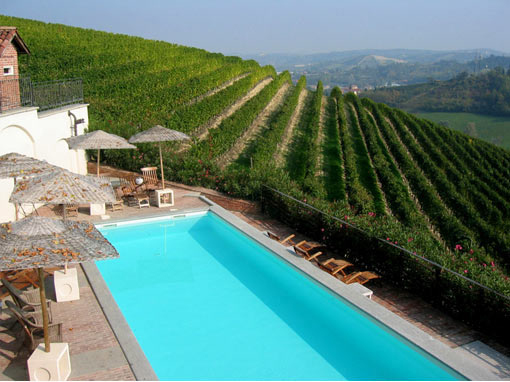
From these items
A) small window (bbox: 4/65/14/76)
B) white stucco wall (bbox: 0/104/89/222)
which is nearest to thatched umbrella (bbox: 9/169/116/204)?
white stucco wall (bbox: 0/104/89/222)

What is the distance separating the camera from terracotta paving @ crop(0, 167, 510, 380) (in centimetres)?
632

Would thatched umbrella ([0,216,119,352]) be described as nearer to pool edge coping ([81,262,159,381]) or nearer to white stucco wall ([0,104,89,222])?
pool edge coping ([81,262,159,381])

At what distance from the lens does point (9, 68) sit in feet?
47.4

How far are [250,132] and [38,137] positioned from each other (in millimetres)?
19445

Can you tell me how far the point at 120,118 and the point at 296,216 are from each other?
14.4 m

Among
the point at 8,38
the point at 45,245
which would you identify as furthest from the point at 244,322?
the point at 8,38

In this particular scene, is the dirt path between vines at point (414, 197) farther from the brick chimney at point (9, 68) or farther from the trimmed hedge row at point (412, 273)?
the brick chimney at point (9, 68)

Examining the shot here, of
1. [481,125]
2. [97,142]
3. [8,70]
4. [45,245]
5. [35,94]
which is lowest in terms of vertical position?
[481,125]

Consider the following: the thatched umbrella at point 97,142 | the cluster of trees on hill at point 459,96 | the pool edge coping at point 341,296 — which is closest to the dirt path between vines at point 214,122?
the thatched umbrella at point 97,142

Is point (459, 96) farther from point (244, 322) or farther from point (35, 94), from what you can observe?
point (244, 322)

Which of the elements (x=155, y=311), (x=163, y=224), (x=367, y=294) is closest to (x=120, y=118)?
(x=163, y=224)

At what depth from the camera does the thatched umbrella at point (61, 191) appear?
729cm

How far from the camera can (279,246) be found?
35.9 ft

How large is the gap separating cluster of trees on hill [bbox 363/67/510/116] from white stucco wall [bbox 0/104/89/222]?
5496 inches
